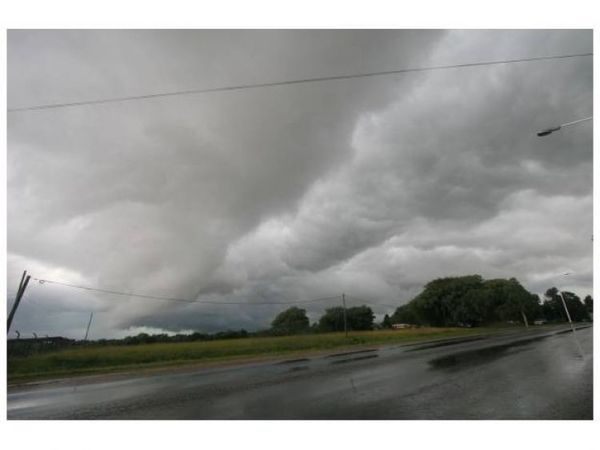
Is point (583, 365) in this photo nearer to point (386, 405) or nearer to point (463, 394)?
point (463, 394)

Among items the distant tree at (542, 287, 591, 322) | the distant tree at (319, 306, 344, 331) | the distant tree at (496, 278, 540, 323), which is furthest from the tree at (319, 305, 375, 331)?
the distant tree at (542, 287, 591, 322)

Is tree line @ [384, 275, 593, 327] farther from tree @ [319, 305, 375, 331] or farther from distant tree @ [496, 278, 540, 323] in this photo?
tree @ [319, 305, 375, 331]

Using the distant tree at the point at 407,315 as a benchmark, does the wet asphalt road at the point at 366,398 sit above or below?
below

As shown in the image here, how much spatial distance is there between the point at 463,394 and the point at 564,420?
237 cm

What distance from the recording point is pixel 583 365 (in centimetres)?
1252

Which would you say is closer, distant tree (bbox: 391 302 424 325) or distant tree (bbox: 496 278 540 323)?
distant tree (bbox: 496 278 540 323)

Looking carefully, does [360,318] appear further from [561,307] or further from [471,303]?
[561,307]

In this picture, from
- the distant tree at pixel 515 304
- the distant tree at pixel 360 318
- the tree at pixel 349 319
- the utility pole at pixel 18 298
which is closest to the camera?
the utility pole at pixel 18 298

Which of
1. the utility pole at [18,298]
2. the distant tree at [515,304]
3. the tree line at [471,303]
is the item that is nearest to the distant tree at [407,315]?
the tree line at [471,303]

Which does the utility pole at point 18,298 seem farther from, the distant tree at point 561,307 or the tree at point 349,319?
the distant tree at point 561,307

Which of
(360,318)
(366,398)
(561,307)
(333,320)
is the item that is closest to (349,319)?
(360,318)

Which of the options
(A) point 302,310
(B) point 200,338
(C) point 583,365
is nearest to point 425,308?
(A) point 302,310

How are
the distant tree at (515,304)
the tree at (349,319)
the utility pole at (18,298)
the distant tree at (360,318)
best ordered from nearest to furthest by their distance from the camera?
the utility pole at (18,298), the distant tree at (515,304), the tree at (349,319), the distant tree at (360,318)

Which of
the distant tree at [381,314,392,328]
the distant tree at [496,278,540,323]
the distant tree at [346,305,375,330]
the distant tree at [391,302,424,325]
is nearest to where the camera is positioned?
the distant tree at [496,278,540,323]
